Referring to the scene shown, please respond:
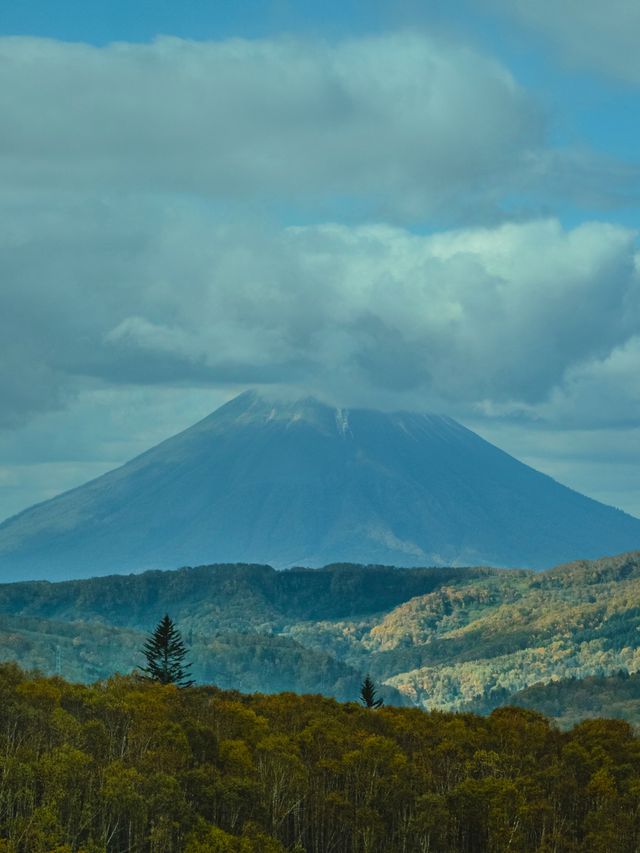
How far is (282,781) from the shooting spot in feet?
367

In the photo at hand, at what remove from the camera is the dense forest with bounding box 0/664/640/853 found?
313 feet

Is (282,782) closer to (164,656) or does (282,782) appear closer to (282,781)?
(282,781)

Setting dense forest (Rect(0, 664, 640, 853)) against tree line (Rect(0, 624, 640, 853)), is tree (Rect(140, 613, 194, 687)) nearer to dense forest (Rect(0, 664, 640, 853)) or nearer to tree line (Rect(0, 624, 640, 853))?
dense forest (Rect(0, 664, 640, 853))

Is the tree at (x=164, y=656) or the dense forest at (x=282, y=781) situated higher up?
the tree at (x=164, y=656)

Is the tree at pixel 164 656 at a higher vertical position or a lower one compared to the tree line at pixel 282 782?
higher

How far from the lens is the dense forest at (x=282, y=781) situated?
313 feet

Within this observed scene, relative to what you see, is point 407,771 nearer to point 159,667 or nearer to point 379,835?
point 379,835

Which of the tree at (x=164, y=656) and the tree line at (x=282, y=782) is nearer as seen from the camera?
the tree line at (x=282, y=782)

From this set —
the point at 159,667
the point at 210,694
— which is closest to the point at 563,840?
the point at 210,694

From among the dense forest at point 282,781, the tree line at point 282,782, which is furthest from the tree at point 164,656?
the tree line at point 282,782

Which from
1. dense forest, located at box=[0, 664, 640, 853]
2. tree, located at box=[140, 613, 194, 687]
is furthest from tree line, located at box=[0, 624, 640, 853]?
tree, located at box=[140, 613, 194, 687]

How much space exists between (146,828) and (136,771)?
6.70m

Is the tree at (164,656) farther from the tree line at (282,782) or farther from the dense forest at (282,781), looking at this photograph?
the tree line at (282,782)

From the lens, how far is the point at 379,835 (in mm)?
105938
